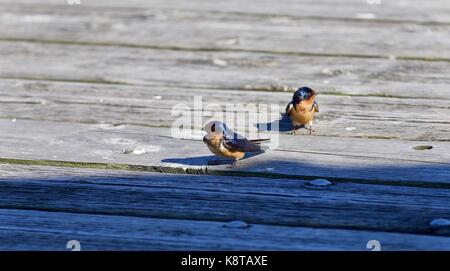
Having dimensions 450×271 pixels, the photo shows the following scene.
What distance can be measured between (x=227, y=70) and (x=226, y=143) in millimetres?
1550

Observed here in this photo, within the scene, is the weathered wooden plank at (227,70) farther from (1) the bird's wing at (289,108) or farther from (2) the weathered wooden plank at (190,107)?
(1) the bird's wing at (289,108)

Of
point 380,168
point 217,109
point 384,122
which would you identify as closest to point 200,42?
point 217,109

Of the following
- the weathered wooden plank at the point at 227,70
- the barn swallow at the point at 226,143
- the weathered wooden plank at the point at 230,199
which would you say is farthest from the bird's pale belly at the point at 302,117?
the weathered wooden plank at the point at 227,70

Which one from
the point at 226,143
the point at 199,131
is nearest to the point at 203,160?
the point at 226,143

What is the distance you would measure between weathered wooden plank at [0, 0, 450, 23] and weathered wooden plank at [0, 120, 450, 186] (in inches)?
89.6

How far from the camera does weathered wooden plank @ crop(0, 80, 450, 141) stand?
3.75 metres

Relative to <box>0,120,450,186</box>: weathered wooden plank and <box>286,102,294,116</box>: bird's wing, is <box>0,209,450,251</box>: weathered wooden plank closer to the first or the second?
<box>0,120,450,186</box>: weathered wooden plank

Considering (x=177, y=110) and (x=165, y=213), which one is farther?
(x=177, y=110)

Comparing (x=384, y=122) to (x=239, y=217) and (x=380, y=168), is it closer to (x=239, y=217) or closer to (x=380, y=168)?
(x=380, y=168)

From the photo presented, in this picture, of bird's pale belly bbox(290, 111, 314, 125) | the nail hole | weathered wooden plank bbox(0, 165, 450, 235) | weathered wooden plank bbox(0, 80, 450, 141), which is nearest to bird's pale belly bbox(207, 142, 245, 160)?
weathered wooden plank bbox(0, 165, 450, 235)

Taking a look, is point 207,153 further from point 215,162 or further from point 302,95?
point 302,95

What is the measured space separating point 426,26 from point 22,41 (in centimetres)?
241

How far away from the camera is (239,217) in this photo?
2.78 meters
